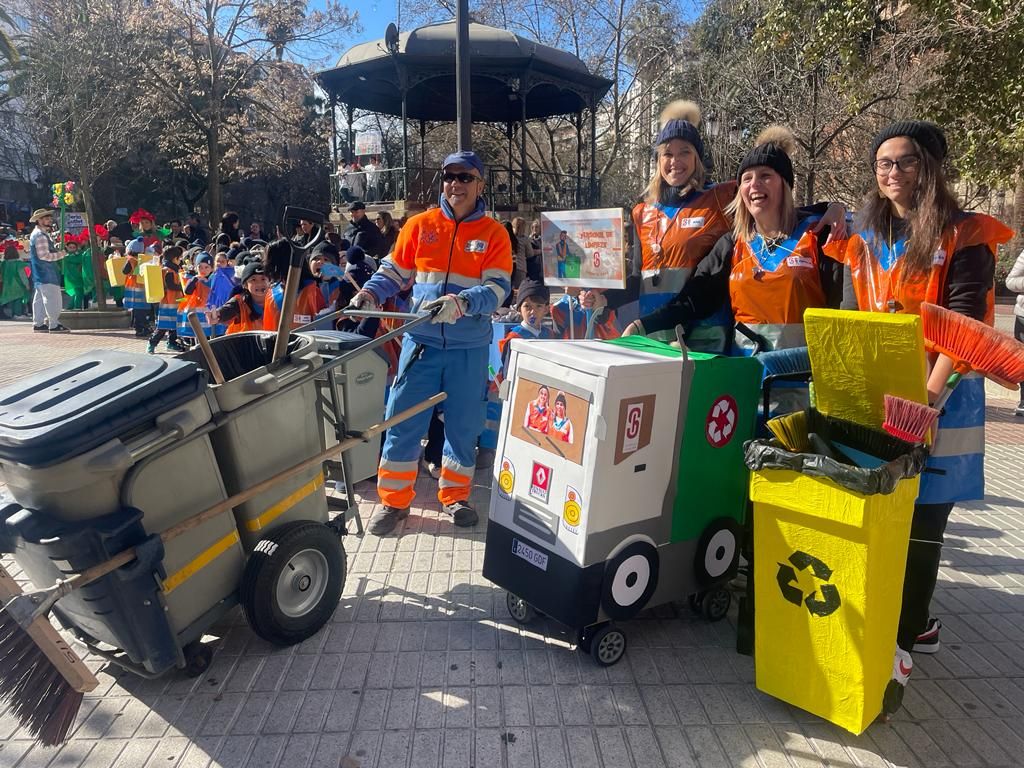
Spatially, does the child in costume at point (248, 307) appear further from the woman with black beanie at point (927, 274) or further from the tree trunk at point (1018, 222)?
the tree trunk at point (1018, 222)

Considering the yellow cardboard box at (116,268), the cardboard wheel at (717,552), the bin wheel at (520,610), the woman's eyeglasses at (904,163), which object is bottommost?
the bin wheel at (520,610)

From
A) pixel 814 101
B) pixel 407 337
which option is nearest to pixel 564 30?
pixel 814 101

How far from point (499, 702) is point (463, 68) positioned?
595 cm

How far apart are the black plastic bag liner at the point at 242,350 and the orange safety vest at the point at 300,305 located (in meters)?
1.50

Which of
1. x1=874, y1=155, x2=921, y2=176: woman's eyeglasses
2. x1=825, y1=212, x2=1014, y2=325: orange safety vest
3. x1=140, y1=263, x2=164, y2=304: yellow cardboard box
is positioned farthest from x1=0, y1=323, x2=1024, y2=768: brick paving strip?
Result: x1=140, y1=263, x2=164, y2=304: yellow cardboard box

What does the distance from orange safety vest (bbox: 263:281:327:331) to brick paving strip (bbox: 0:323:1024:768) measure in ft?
6.99

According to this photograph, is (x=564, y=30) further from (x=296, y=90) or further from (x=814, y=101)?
(x=814, y=101)

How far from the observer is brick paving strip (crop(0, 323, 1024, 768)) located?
2266mm

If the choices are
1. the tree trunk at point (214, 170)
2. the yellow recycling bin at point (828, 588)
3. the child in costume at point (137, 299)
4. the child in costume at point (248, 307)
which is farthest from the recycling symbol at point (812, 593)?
the tree trunk at point (214, 170)


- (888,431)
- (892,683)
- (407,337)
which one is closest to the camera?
(888,431)

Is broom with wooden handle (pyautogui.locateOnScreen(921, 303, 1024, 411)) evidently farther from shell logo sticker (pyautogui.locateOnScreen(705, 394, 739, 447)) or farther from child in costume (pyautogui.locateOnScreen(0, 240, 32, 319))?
child in costume (pyautogui.locateOnScreen(0, 240, 32, 319))

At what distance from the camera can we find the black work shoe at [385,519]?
394cm

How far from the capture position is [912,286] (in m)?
2.45

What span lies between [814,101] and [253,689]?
982cm
